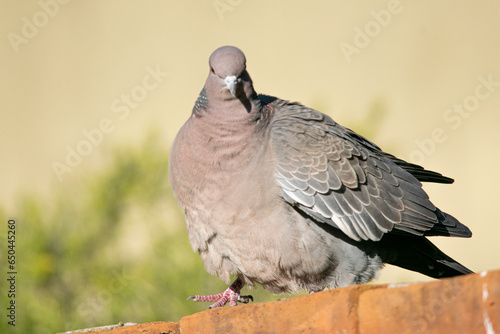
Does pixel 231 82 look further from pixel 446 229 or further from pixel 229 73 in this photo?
pixel 446 229

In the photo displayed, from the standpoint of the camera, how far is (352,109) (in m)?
7.72

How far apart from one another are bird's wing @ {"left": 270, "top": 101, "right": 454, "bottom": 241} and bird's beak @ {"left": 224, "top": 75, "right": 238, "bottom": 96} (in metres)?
0.41

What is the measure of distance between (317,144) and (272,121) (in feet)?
1.30

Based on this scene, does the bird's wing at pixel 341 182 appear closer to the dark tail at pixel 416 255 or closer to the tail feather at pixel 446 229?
the tail feather at pixel 446 229

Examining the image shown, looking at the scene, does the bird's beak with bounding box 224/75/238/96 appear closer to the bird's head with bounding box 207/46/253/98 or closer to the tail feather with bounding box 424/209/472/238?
the bird's head with bounding box 207/46/253/98

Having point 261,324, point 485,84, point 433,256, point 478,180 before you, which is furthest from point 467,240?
point 261,324

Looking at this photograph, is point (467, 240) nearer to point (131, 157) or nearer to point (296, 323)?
point (131, 157)

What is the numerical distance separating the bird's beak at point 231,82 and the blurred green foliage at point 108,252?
3.09 metres

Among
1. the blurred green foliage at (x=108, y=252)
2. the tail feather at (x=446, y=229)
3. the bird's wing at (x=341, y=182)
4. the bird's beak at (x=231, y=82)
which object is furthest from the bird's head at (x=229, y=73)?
the blurred green foliage at (x=108, y=252)

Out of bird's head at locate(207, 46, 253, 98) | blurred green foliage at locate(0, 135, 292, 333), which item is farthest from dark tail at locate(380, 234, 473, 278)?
blurred green foliage at locate(0, 135, 292, 333)

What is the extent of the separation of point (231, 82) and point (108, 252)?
3989 millimetres

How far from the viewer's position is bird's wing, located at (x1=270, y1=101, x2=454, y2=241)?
3600 mm

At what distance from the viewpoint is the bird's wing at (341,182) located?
3.60m

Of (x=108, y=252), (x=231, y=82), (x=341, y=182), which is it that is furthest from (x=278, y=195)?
(x=108, y=252)
